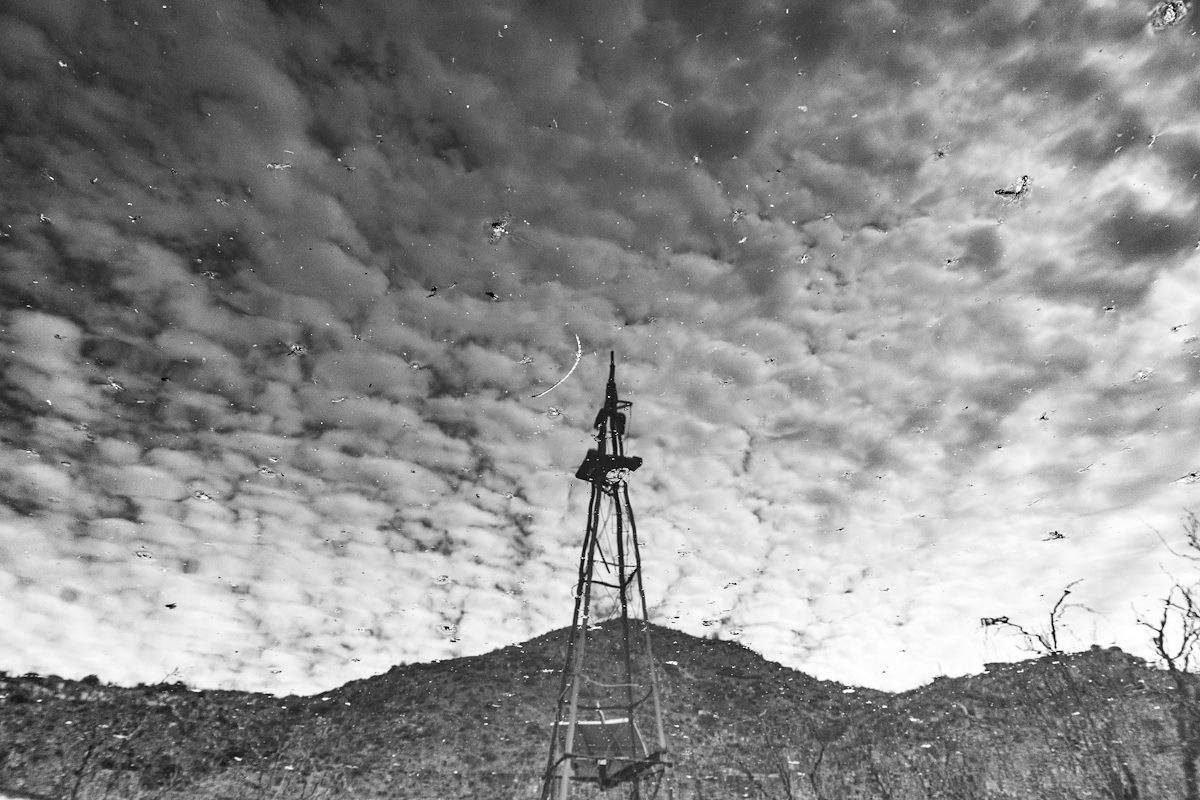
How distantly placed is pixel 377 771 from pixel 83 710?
30109 millimetres

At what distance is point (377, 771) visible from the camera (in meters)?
42.4

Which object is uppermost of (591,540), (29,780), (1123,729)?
(591,540)

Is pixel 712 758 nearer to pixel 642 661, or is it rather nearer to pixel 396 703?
pixel 642 661

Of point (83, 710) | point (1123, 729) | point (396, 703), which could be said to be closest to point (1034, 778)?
point (1123, 729)

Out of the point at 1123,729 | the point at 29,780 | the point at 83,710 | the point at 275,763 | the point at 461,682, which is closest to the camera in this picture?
the point at 1123,729

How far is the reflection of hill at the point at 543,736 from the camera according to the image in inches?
1453

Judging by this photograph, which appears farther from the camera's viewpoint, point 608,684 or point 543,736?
point 543,736

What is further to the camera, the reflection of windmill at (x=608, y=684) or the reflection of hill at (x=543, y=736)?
the reflection of hill at (x=543, y=736)

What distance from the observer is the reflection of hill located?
121ft

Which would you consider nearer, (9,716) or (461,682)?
(9,716)

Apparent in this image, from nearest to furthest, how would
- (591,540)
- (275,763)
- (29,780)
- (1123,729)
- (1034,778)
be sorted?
(591,540) < (1034,778) < (1123,729) < (29,780) < (275,763)

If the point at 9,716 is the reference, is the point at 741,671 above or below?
above

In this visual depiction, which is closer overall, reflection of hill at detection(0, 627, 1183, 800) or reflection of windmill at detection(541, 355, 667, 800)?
reflection of windmill at detection(541, 355, 667, 800)

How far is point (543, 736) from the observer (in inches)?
1742
